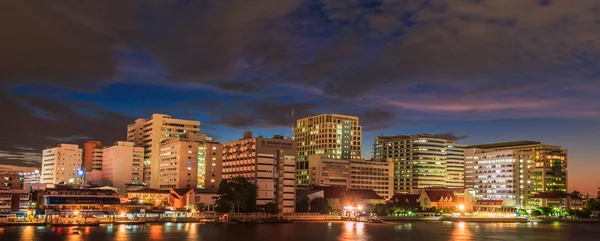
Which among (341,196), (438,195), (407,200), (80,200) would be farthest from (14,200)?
(438,195)

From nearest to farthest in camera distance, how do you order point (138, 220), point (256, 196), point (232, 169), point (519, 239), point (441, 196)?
point (519, 239)
point (138, 220)
point (256, 196)
point (232, 169)
point (441, 196)

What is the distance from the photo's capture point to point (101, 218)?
140500mm

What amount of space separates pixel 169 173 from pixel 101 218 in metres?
55.4

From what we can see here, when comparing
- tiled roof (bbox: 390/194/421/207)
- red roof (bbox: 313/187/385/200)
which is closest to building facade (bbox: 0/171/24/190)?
red roof (bbox: 313/187/385/200)

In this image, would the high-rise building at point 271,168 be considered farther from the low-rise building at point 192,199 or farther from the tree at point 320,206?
the low-rise building at point 192,199

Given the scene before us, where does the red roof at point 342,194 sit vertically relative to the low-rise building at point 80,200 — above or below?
above

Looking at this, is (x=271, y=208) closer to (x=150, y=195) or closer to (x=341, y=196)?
(x=341, y=196)

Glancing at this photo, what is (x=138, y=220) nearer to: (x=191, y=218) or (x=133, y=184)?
(x=191, y=218)

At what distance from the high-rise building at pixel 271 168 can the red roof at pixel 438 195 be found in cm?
5327

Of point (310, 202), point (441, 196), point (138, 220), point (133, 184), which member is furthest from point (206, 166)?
point (441, 196)

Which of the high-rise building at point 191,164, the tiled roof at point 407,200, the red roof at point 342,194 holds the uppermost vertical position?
the high-rise building at point 191,164

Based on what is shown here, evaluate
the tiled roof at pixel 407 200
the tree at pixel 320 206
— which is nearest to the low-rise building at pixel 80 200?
the tree at pixel 320 206

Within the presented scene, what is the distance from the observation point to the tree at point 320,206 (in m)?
171

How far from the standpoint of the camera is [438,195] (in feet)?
639
